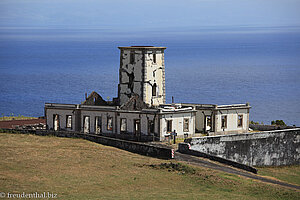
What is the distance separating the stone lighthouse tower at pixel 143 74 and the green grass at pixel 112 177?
1178 centimetres

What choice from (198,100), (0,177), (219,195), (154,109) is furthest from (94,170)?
(198,100)

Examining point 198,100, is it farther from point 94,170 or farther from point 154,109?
point 94,170

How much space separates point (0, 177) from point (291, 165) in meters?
31.4

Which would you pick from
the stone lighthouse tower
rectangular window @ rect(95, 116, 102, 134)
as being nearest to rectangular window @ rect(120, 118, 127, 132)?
rectangular window @ rect(95, 116, 102, 134)

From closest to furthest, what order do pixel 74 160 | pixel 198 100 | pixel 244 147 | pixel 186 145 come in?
pixel 74 160, pixel 186 145, pixel 244 147, pixel 198 100

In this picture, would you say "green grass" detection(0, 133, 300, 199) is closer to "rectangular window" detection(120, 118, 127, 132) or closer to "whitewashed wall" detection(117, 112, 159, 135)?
"whitewashed wall" detection(117, 112, 159, 135)

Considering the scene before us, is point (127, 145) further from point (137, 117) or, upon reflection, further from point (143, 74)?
point (143, 74)

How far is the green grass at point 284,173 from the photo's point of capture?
1965 inches

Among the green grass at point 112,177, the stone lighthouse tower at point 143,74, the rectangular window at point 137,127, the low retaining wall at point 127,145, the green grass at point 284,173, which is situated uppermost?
the stone lighthouse tower at point 143,74

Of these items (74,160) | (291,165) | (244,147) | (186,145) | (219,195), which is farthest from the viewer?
(291,165)

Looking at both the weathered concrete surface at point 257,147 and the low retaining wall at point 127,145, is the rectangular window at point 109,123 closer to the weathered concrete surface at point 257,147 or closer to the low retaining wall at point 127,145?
the low retaining wall at point 127,145

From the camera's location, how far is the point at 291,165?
5853 centimetres

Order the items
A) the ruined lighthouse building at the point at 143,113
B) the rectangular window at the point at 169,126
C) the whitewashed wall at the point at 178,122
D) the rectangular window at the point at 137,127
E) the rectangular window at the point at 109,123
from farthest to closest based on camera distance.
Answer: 1. the rectangular window at the point at 109,123
2. the rectangular window at the point at 137,127
3. the ruined lighthouse building at the point at 143,113
4. the rectangular window at the point at 169,126
5. the whitewashed wall at the point at 178,122

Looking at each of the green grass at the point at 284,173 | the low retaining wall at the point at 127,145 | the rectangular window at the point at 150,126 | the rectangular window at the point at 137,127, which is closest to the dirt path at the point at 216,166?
the low retaining wall at the point at 127,145
